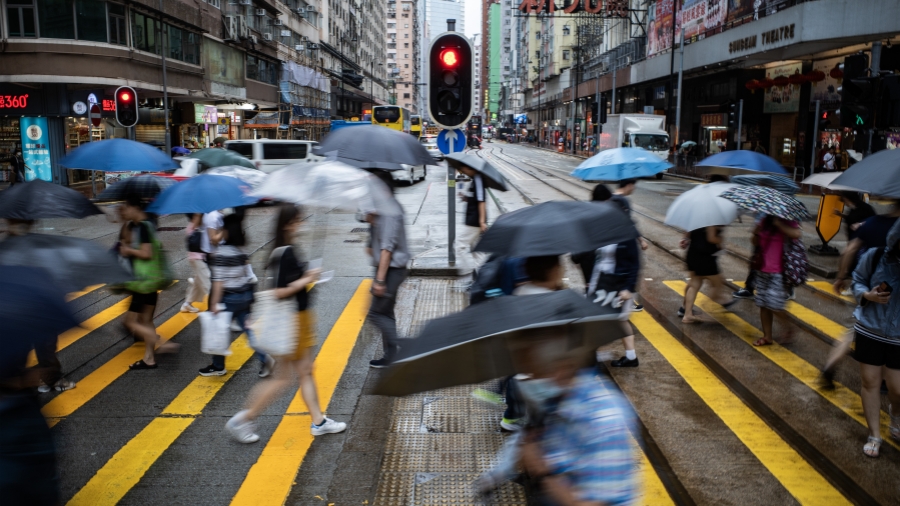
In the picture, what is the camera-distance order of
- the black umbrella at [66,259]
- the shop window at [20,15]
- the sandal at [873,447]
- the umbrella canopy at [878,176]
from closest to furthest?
the black umbrella at [66,259] < the umbrella canopy at [878,176] < the sandal at [873,447] < the shop window at [20,15]

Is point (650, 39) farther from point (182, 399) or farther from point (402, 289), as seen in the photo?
point (182, 399)

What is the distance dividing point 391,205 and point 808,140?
3112 cm

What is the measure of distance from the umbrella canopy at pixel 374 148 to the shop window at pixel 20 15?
24879 mm

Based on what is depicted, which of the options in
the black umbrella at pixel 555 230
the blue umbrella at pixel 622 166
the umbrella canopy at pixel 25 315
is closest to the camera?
the umbrella canopy at pixel 25 315

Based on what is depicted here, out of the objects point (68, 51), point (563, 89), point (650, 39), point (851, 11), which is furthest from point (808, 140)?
point (563, 89)

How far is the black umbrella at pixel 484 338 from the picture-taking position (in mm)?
2182

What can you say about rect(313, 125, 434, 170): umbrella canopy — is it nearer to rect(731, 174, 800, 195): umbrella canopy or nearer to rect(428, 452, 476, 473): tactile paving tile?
rect(428, 452, 476, 473): tactile paving tile

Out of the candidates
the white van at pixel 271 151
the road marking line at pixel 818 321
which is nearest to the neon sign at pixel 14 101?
the white van at pixel 271 151

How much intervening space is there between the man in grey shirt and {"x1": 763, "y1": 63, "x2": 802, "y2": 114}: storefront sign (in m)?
32.6

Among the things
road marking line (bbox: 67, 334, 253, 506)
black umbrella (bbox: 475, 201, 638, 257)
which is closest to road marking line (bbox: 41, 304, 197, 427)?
road marking line (bbox: 67, 334, 253, 506)

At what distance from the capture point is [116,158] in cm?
753

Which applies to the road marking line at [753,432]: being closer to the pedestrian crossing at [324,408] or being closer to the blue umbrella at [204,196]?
the pedestrian crossing at [324,408]

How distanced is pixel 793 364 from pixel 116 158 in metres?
7.03

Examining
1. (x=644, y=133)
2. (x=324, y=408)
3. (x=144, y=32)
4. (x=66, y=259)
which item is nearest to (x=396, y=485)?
(x=324, y=408)
